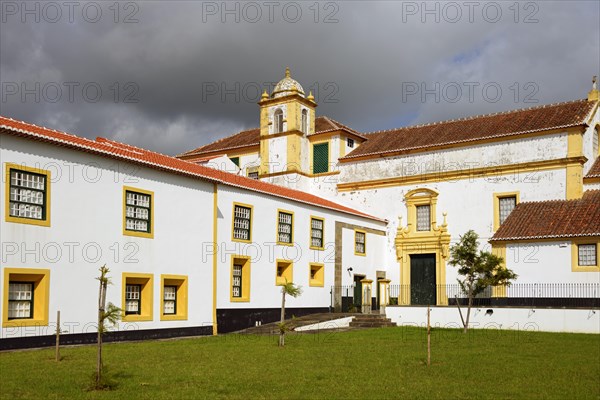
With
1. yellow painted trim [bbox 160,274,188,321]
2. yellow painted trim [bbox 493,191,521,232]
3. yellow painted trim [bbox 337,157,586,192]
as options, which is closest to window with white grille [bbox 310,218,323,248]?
yellow painted trim [bbox 337,157,586,192]

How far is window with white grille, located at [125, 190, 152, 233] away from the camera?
20891 millimetres

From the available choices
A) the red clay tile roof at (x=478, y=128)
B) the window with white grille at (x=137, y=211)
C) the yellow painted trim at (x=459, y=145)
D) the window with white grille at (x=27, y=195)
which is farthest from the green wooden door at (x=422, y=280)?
the window with white grille at (x=27, y=195)

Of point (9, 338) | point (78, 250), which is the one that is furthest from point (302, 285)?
point (9, 338)

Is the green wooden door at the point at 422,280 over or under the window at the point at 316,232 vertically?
under

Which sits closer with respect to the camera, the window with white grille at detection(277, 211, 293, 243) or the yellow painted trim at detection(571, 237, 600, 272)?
the yellow painted trim at detection(571, 237, 600, 272)

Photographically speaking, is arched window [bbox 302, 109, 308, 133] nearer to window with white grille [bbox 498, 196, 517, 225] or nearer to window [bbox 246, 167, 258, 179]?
window [bbox 246, 167, 258, 179]

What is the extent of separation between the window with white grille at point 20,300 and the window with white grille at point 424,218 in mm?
20477

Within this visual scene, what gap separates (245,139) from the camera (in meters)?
42.1

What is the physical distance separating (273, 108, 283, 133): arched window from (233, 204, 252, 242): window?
12939 millimetres

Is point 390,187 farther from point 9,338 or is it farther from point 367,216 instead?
point 9,338

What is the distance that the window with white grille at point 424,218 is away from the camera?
3325 centimetres

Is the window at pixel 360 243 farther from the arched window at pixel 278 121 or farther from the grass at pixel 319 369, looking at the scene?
the grass at pixel 319 369

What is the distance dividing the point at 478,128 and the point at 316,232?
33.2 feet

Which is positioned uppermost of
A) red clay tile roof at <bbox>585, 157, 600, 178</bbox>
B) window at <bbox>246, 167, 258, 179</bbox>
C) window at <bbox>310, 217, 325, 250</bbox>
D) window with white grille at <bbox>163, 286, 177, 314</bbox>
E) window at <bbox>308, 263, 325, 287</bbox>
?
window at <bbox>246, 167, 258, 179</bbox>
